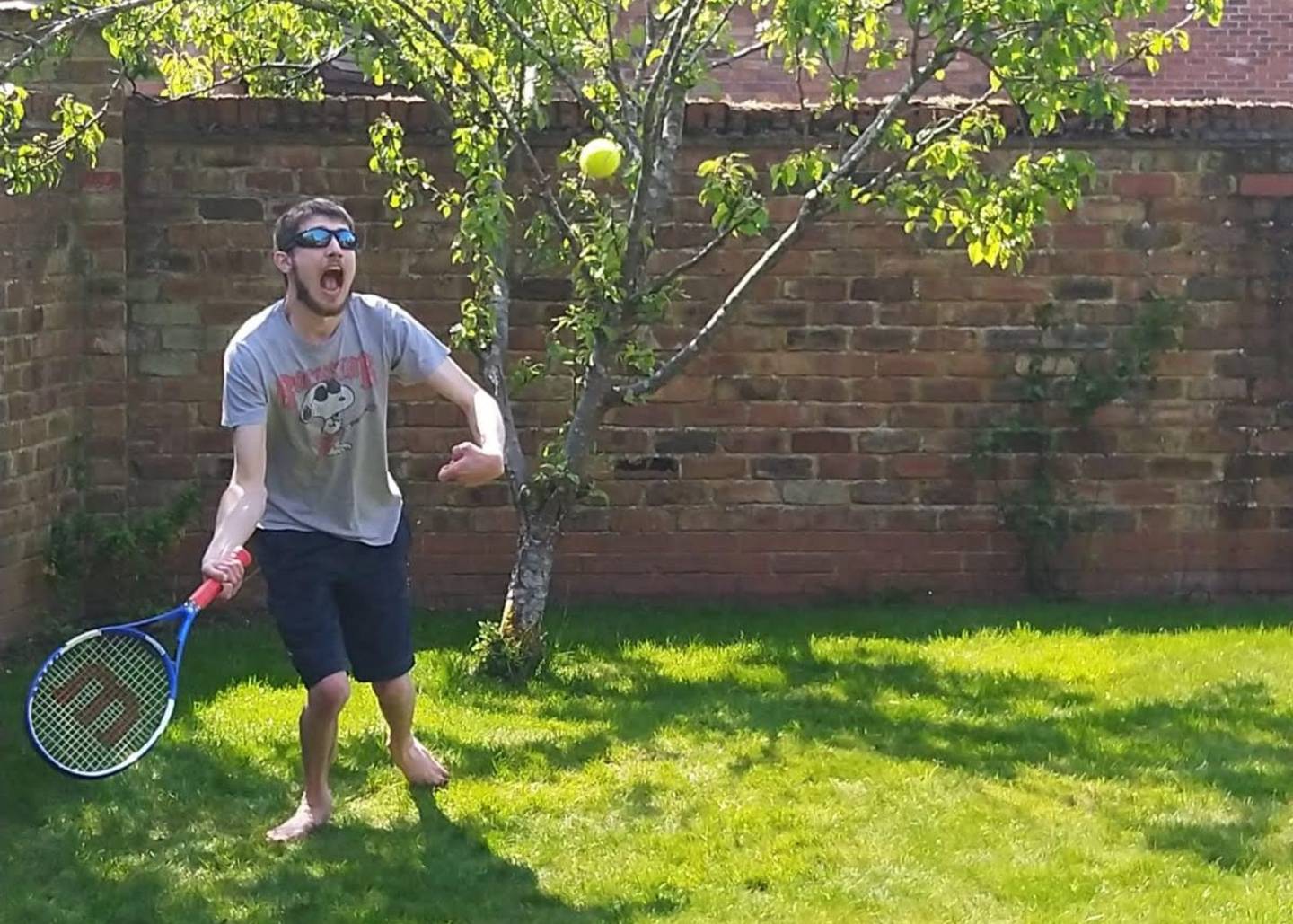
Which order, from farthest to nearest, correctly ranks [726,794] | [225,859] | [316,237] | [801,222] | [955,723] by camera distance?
[801,222] < [955,723] < [726,794] < [225,859] < [316,237]

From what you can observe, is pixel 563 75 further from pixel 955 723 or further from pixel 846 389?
pixel 955 723

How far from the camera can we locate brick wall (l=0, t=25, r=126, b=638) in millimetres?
7270

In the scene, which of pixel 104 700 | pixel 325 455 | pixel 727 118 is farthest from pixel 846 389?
pixel 104 700

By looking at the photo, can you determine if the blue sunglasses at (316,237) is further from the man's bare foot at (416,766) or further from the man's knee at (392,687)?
the man's bare foot at (416,766)

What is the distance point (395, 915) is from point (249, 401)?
1.40 m

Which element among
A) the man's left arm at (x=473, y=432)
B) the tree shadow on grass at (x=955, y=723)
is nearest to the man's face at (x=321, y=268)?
the man's left arm at (x=473, y=432)

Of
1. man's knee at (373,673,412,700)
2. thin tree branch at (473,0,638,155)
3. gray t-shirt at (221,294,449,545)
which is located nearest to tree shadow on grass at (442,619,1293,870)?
man's knee at (373,673,412,700)

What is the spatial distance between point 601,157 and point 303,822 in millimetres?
2636

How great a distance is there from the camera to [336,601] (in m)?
5.20

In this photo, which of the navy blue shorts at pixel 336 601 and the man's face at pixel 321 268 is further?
the navy blue shorts at pixel 336 601

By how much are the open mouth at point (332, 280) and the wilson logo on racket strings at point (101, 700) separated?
3.83 ft

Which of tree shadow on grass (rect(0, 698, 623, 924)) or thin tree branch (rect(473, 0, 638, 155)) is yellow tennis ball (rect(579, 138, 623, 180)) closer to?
thin tree branch (rect(473, 0, 638, 155))

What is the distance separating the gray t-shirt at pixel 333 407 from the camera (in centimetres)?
496

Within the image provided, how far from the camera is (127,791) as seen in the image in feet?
17.9
